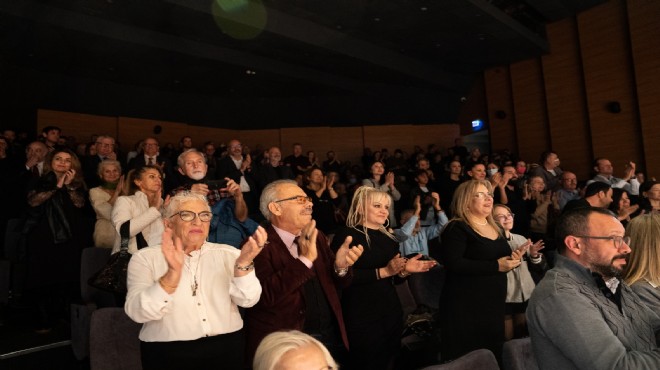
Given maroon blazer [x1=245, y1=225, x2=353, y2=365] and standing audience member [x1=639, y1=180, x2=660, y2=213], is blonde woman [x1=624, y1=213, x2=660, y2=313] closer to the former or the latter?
maroon blazer [x1=245, y1=225, x2=353, y2=365]

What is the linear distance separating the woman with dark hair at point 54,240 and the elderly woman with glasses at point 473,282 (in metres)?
2.36

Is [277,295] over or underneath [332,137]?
underneath

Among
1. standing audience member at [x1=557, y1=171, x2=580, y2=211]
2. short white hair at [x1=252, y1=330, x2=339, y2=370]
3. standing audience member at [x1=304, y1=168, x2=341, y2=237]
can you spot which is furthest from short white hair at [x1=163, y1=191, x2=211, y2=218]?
standing audience member at [x1=557, y1=171, x2=580, y2=211]

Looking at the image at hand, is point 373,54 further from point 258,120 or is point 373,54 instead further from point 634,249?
point 634,249

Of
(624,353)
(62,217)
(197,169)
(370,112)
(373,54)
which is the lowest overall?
(624,353)

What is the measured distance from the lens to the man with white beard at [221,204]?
9.08 ft

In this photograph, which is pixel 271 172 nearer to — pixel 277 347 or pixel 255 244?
pixel 255 244

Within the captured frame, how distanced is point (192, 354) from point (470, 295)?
1376 millimetres

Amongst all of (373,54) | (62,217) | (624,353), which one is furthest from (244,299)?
(373,54)

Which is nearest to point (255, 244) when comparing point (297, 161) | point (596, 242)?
point (596, 242)

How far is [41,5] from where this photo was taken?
6.80m

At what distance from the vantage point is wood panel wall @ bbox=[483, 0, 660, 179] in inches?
299

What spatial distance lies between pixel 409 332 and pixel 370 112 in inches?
372

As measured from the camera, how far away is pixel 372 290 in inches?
90.3
